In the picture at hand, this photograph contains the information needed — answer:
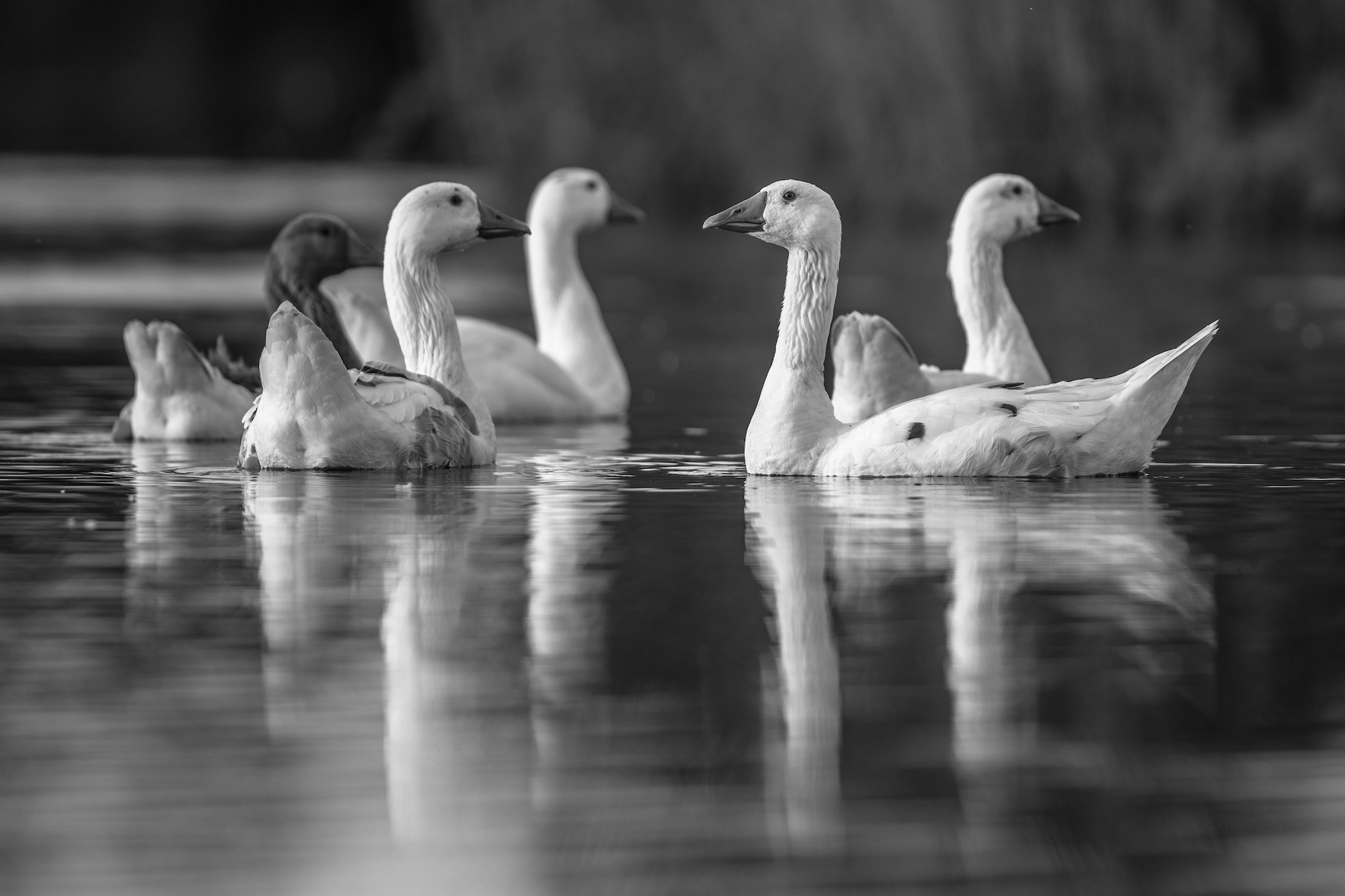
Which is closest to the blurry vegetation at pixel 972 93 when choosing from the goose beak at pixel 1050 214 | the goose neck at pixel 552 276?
the goose neck at pixel 552 276

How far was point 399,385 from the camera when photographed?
37.1 feet

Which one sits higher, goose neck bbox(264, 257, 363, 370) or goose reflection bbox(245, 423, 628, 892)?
goose neck bbox(264, 257, 363, 370)

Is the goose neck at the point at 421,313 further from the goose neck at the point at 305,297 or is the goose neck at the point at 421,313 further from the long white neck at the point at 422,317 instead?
the goose neck at the point at 305,297

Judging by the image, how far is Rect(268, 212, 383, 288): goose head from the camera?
43.2 feet

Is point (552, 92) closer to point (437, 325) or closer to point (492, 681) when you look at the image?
point (437, 325)

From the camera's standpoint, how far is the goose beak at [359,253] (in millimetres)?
13281

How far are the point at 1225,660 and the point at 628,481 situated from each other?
4758 mm

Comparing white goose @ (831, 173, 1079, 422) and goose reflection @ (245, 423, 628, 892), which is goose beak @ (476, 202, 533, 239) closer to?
goose reflection @ (245, 423, 628, 892)

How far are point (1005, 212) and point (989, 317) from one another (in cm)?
69

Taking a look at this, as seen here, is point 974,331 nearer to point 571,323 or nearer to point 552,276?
point 571,323

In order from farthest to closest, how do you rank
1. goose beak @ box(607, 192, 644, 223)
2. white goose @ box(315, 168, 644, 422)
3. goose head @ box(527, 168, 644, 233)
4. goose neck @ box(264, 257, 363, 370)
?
goose beak @ box(607, 192, 644, 223) → goose head @ box(527, 168, 644, 233) → white goose @ box(315, 168, 644, 422) → goose neck @ box(264, 257, 363, 370)

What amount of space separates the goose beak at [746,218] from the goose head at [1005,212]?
234 centimetres

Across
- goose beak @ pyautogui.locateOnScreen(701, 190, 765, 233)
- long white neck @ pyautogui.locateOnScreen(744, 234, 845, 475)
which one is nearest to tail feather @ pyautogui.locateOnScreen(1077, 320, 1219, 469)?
long white neck @ pyautogui.locateOnScreen(744, 234, 845, 475)

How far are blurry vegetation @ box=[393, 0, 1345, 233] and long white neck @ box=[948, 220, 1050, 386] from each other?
2089cm
